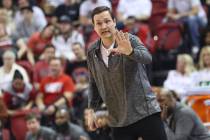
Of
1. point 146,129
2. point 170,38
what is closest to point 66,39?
point 170,38

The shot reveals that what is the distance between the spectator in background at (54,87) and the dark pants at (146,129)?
4.68 metres

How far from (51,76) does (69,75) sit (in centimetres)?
63

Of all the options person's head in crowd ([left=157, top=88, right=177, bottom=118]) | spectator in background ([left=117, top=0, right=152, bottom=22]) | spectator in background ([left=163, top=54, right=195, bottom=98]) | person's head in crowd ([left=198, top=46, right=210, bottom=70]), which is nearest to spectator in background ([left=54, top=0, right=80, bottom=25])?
spectator in background ([left=117, top=0, right=152, bottom=22])

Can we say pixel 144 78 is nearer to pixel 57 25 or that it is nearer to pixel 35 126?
pixel 35 126

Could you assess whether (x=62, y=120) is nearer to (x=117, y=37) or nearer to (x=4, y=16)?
(x=4, y=16)

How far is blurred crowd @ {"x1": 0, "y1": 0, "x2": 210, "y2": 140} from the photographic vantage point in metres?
8.48

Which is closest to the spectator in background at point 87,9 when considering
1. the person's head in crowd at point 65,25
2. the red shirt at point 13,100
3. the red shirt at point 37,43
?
the person's head in crowd at point 65,25

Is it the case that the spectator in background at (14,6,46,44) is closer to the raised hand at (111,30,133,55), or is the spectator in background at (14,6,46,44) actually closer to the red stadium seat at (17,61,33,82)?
the red stadium seat at (17,61,33,82)

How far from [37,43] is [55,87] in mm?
1480

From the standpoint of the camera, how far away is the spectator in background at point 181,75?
9.04 m

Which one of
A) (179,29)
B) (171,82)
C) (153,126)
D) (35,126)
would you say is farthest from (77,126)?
(153,126)

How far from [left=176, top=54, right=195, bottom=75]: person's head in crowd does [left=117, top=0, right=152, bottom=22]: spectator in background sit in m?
1.68

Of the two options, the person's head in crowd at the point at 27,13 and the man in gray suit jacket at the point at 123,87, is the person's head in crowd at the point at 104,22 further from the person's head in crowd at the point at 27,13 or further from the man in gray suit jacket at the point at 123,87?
the person's head in crowd at the point at 27,13

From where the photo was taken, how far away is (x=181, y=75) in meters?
9.16
